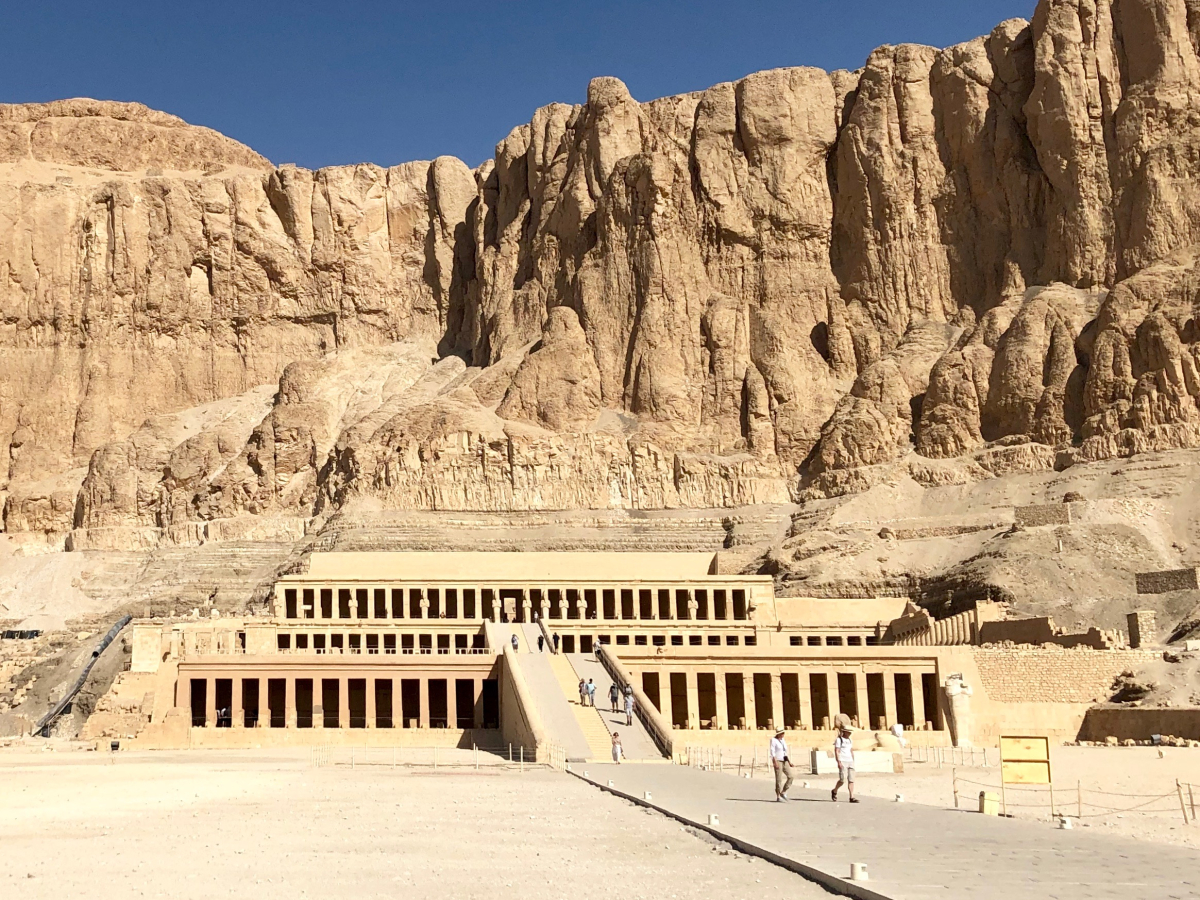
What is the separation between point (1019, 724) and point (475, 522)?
5187 cm

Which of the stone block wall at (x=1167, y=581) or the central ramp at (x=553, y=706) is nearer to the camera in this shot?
the central ramp at (x=553, y=706)

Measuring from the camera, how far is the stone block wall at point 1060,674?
2047 inches

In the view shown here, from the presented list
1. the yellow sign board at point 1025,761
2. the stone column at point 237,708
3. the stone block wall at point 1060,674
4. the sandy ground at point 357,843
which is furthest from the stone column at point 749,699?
the yellow sign board at point 1025,761

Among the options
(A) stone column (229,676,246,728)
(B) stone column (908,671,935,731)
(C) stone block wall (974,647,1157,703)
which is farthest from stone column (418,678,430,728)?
(C) stone block wall (974,647,1157,703)

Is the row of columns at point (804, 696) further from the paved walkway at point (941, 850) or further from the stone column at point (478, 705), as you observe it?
the paved walkway at point (941, 850)

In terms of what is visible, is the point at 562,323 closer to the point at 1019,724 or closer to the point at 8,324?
the point at 8,324

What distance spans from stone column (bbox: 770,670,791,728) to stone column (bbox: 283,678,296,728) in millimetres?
17240

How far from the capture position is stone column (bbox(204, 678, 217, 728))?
53.8m

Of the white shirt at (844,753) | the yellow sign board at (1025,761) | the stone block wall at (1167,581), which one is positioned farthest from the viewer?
the stone block wall at (1167,581)

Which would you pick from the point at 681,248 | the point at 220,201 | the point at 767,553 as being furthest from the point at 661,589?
the point at 220,201

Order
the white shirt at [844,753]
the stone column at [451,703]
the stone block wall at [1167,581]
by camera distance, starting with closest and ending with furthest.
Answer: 1. the white shirt at [844,753]
2. the stone column at [451,703]
3. the stone block wall at [1167,581]

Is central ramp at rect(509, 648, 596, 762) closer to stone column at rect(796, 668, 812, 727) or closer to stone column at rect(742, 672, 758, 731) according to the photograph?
stone column at rect(742, 672, 758, 731)

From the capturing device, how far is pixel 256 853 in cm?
2000

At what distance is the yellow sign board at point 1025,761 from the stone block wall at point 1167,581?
126 ft
